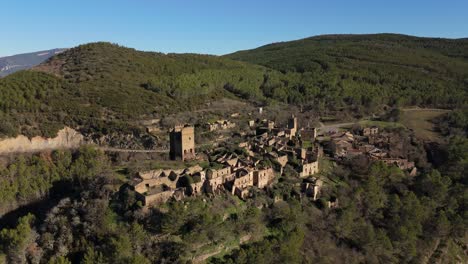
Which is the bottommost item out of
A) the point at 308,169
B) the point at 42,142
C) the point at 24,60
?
the point at 308,169

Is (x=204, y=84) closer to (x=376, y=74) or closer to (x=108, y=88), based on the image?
(x=108, y=88)

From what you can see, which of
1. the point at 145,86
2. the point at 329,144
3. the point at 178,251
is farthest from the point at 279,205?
the point at 145,86

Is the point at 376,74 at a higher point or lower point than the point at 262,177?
higher

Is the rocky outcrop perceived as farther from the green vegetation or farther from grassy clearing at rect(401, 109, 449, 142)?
grassy clearing at rect(401, 109, 449, 142)

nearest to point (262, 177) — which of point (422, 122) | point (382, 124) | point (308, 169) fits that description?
point (308, 169)

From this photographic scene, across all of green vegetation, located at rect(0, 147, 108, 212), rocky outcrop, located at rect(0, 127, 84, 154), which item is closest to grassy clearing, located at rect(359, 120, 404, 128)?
green vegetation, located at rect(0, 147, 108, 212)

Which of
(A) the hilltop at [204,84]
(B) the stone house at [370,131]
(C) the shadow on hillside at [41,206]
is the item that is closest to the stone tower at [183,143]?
(C) the shadow on hillside at [41,206]

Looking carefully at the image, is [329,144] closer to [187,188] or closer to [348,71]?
[187,188]
